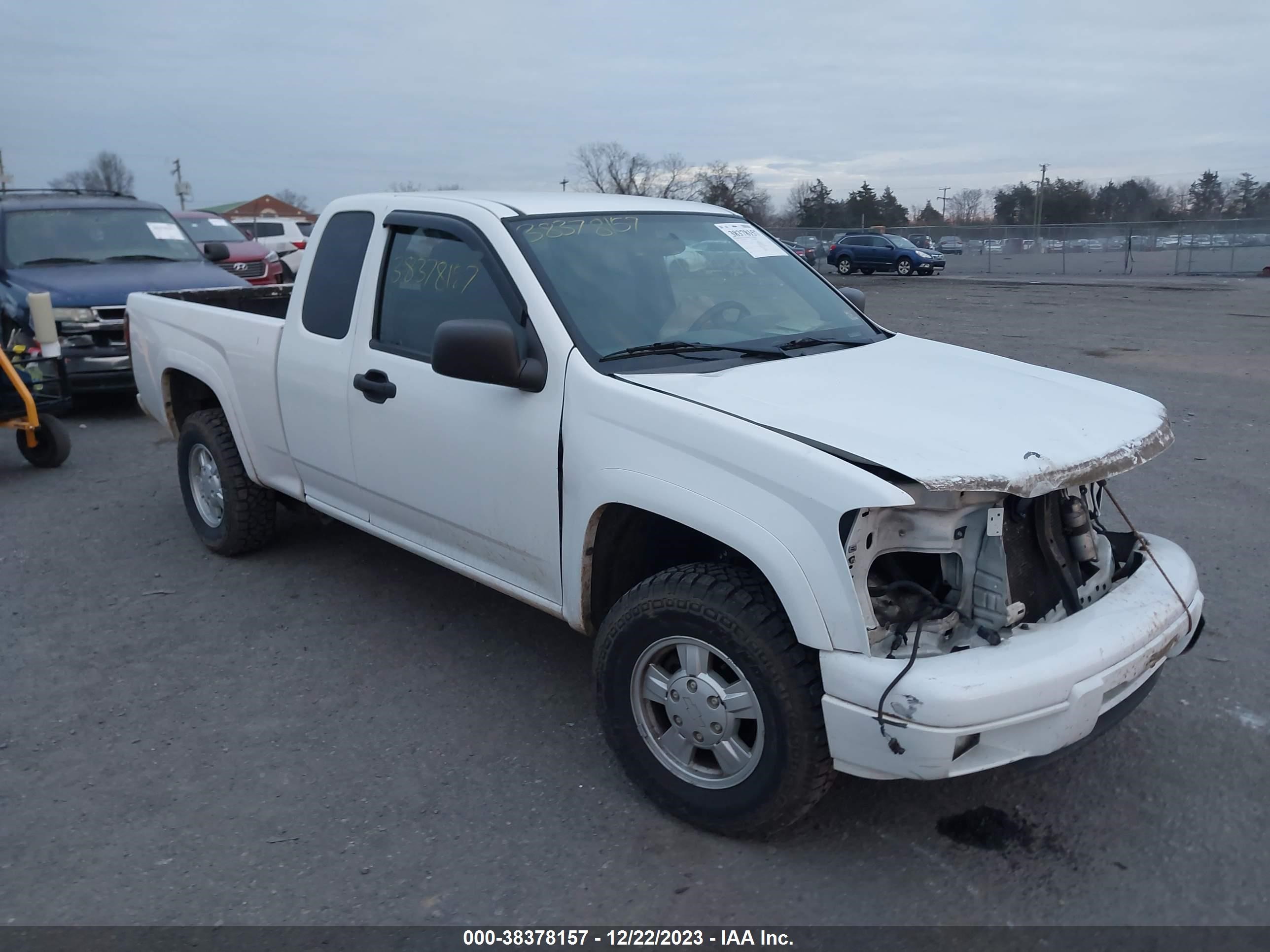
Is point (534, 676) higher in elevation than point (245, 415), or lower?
lower

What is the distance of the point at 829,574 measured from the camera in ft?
9.12

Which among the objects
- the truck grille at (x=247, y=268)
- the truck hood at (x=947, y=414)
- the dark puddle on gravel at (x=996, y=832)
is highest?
the truck grille at (x=247, y=268)

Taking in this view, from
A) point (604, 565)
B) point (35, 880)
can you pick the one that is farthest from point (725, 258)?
point (35, 880)

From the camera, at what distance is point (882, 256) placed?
36344 mm

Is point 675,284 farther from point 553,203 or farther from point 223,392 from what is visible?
point 223,392

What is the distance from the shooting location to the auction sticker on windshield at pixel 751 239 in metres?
4.61

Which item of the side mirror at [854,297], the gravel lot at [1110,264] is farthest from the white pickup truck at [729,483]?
the gravel lot at [1110,264]

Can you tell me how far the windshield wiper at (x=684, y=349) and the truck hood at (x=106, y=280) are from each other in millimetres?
6871

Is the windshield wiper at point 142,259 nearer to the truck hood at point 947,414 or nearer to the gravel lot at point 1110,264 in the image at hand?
the truck hood at point 947,414

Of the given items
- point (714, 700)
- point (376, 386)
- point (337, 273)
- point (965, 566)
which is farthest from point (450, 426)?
point (965, 566)

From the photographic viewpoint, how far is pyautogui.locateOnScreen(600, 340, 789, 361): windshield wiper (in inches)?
145

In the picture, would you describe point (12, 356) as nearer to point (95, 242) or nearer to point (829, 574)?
point (95, 242)

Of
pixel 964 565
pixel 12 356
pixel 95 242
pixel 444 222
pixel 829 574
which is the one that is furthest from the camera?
pixel 95 242

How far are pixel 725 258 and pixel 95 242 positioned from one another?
341 inches
